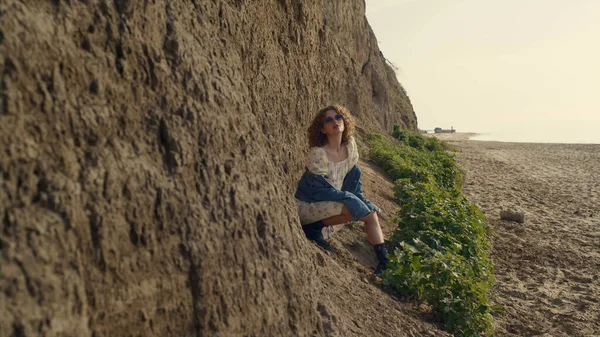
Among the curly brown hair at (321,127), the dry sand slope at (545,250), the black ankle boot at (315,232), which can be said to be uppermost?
the curly brown hair at (321,127)

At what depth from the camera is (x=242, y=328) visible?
299 cm

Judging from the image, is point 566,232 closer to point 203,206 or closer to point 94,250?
point 203,206

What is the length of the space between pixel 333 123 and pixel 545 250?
4.41 m

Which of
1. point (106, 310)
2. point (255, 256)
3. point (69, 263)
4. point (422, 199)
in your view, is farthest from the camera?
point (422, 199)

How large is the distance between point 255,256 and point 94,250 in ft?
3.25

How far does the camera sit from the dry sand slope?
5.73 metres

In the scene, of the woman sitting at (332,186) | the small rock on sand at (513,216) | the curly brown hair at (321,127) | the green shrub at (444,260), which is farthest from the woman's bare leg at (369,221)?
the small rock on sand at (513,216)

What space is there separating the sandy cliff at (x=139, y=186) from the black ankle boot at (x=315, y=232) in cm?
132

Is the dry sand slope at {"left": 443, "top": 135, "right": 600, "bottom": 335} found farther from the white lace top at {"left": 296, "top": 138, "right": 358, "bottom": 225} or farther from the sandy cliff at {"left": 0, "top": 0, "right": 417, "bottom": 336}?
the sandy cliff at {"left": 0, "top": 0, "right": 417, "bottom": 336}

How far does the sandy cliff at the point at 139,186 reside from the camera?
224cm

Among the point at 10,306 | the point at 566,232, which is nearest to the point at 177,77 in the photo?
the point at 10,306

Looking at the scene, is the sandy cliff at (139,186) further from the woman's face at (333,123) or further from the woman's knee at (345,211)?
the woman's face at (333,123)

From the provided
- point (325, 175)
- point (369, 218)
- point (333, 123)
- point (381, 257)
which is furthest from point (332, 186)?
point (381, 257)

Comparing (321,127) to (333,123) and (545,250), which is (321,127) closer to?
(333,123)
